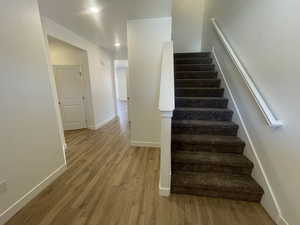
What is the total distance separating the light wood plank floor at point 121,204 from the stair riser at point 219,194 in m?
0.05

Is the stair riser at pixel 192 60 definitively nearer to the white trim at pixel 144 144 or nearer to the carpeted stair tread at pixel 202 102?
the carpeted stair tread at pixel 202 102

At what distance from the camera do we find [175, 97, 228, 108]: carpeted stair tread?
2.31m

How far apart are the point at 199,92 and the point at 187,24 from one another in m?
2.83

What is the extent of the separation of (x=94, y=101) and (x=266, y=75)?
12.9 feet

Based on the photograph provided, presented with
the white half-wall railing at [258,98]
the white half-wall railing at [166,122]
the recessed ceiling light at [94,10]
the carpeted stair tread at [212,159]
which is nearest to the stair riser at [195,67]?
the white half-wall railing at [258,98]

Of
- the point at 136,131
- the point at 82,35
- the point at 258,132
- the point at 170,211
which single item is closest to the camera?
the point at 170,211

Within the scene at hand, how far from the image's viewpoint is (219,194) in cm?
156

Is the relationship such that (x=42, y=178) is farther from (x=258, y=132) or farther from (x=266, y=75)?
(x=266, y=75)

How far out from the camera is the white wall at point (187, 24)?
4.02 metres

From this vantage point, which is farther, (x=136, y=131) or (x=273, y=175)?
(x=136, y=131)

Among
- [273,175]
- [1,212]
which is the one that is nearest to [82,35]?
[1,212]

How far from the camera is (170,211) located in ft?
4.69

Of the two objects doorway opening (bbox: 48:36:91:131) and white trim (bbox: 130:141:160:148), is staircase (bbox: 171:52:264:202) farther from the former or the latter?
doorway opening (bbox: 48:36:91:131)

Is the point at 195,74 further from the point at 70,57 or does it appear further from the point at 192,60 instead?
the point at 70,57
